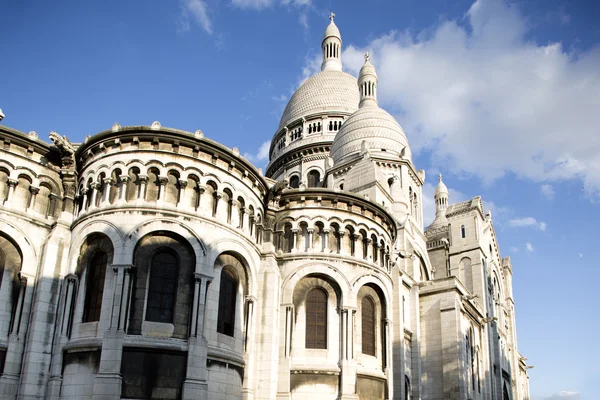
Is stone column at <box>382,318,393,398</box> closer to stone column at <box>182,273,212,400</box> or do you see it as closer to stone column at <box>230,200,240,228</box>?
stone column at <box>230,200,240,228</box>

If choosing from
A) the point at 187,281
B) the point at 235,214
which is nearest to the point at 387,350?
the point at 235,214

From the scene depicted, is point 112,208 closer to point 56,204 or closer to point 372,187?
point 56,204

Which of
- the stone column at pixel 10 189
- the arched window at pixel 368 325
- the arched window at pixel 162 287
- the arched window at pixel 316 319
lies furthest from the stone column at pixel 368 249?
the stone column at pixel 10 189

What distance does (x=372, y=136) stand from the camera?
55.7 metres

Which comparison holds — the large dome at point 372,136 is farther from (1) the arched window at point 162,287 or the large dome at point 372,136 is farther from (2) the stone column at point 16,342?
(2) the stone column at point 16,342

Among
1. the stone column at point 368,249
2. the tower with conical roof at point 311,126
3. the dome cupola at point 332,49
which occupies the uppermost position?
the dome cupola at point 332,49

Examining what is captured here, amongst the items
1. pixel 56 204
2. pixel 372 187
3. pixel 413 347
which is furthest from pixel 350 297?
pixel 56 204

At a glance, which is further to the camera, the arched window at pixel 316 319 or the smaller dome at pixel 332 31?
the smaller dome at pixel 332 31

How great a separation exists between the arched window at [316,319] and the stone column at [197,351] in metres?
7.65

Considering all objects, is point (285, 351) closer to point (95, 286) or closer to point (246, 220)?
point (246, 220)

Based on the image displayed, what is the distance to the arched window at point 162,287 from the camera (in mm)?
26266

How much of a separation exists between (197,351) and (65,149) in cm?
1221

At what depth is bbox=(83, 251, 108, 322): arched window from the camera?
26.5m

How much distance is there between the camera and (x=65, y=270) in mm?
27891
